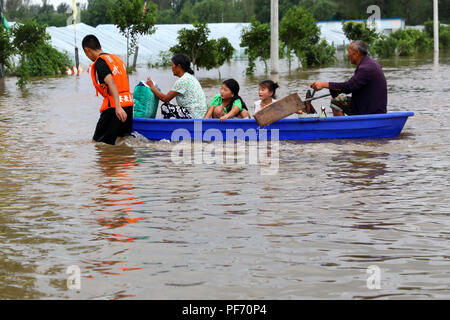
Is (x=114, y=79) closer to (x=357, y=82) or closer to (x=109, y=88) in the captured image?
(x=109, y=88)

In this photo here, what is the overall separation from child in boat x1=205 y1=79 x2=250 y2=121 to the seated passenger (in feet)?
0.77

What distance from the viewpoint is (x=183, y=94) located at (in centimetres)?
1077

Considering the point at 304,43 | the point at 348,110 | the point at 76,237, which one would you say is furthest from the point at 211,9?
the point at 76,237

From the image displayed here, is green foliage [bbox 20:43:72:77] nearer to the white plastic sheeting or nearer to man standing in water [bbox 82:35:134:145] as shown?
the white plastic sheeting

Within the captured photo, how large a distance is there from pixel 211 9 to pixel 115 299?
91.4m

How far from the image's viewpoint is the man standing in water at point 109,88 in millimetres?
9625

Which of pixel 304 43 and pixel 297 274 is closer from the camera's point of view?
pixel 297 274

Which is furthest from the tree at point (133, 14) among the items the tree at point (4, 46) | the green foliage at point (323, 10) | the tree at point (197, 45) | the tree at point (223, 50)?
the green foliage at point (323, 10)

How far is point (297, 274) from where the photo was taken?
14.3ft

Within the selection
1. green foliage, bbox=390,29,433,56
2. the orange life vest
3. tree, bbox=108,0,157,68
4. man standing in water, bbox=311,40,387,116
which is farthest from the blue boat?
green foliage, bbox=390,29,433,56

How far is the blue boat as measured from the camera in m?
10.2

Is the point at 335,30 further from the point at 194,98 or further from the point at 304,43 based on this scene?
the point at 194,98

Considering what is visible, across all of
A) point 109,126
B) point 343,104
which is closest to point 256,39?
point 343,104
